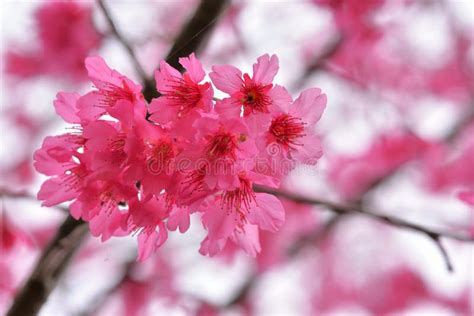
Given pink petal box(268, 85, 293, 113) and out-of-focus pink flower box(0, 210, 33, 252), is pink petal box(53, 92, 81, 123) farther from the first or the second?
out-of-focus pink flower box(0, 210, 33, 252)

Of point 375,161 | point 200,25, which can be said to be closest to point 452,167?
point 375,161

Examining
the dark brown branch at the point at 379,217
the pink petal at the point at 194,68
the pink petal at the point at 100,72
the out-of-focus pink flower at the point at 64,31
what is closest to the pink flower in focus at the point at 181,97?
the pink petal at the point at 194,68

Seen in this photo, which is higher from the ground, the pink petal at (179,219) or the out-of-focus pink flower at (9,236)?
the pink petal at (179,219)

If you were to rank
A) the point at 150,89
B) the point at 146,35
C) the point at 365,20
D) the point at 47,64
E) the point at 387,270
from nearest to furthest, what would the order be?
1. the point at 150,89
2. the point at 146,35
3. the point at 365,20
4. the point at 47,64
5. the point at 387,270

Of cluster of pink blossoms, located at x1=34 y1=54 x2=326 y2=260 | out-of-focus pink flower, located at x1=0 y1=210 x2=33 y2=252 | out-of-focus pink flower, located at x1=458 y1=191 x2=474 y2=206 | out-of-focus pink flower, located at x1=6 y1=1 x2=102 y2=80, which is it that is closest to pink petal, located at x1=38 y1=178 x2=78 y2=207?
cluster of pink blossoms, located at x1=34 y1=54 x2=326 y2=260

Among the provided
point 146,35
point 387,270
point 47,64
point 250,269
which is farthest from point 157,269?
point 387,270

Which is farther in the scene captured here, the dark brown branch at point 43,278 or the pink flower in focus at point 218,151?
the dark brown branch at point 43,278

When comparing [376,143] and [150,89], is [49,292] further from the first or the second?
[376,143]

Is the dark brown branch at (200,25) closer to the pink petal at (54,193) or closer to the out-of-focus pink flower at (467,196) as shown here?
the pink petal at (54,193)
